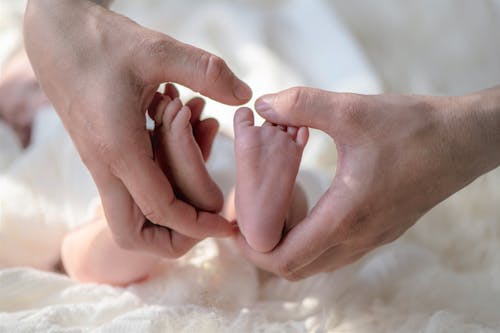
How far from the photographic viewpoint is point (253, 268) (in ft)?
3.01

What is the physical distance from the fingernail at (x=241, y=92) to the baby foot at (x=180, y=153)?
0.06 metres

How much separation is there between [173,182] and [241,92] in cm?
15

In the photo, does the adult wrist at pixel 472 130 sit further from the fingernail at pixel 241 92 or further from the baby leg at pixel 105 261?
the baby leg at pixel 105 261

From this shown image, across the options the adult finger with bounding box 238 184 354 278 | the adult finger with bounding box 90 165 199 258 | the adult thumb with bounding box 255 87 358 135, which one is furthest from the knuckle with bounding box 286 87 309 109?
the adult finger with bounding box 90 165 199 258

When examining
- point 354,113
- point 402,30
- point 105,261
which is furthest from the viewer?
point 402,30

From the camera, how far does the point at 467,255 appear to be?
38.9 inches

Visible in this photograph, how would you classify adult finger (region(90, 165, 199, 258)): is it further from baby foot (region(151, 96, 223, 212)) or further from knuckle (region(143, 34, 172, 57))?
knuckle (region(143, 34, 172, 57))

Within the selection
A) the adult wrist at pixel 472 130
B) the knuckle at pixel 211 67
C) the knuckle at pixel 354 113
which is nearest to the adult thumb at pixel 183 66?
the knuckle at pixel 211 67

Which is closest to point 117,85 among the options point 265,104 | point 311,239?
point 265,104

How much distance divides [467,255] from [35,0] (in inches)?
28.9

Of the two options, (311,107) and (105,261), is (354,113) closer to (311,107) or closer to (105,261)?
(311,107)

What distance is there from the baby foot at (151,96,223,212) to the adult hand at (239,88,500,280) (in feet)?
0.30

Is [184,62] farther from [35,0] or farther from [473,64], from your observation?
[473,64]

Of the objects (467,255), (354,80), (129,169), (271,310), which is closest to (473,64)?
(354,80)
